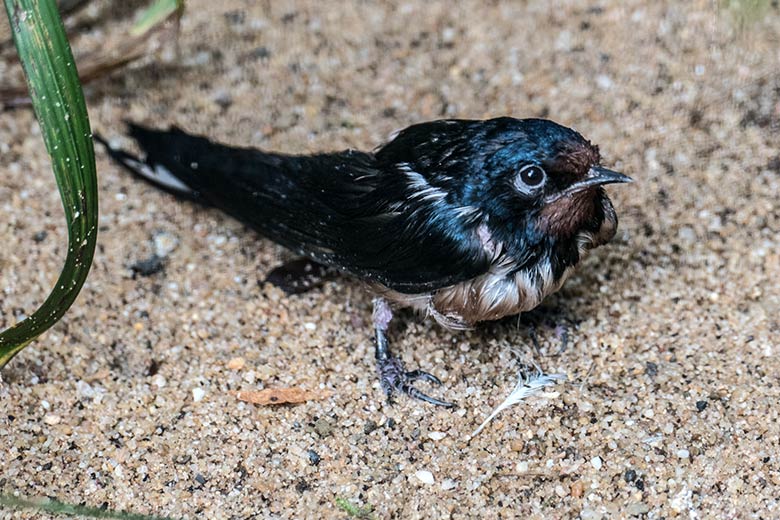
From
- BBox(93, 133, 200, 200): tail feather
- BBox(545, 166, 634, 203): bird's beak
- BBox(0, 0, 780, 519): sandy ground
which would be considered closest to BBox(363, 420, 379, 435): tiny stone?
BBox(0, 0, 780, 519): sandy ground

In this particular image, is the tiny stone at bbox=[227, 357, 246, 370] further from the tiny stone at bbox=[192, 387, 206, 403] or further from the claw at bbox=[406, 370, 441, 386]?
the claw at bbox=[406, 370, 441, 386]

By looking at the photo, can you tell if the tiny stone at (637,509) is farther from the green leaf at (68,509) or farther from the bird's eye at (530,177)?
the green leaf at (68,509)

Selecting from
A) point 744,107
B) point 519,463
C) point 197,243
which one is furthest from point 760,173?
point 197,243

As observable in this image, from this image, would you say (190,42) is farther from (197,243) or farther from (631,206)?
(631,206)

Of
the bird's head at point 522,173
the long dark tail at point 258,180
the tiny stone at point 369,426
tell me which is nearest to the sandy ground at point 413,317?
the tiny stone at point 369,426

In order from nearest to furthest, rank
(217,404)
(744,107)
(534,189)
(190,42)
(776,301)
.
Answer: (534,189) < (217,404) < (776,301) < (744,107) < (190,42)

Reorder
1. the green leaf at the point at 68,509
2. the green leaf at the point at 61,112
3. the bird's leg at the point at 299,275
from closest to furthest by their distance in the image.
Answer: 1. the green leaf at the point at 68,509
2. the green leaf at the point at 61,112
3. the bird's leg at the point at 299,275

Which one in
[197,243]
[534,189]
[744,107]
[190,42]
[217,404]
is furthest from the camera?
[190,42]
